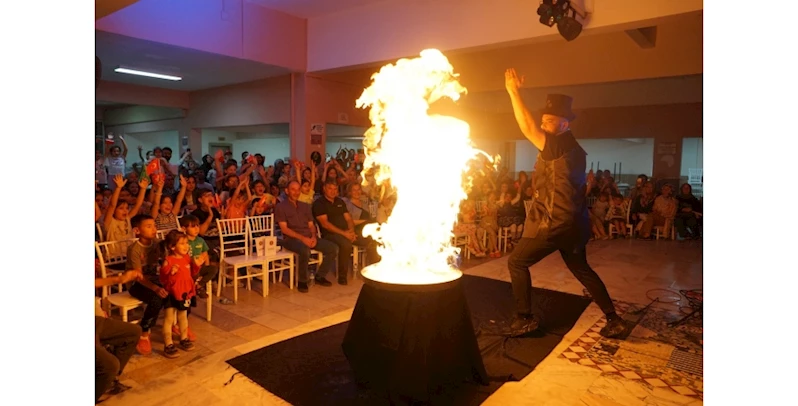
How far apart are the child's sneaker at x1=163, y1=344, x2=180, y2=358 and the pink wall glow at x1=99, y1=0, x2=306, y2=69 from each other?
486cm

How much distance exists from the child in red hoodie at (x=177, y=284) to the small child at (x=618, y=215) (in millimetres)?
8959

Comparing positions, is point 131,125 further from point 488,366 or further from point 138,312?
point 488,366

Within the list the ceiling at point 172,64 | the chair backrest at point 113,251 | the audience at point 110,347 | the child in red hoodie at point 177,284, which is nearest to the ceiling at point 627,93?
the ceiling at point 172,64

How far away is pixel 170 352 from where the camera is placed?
150 inches

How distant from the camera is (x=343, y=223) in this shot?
6.62 m

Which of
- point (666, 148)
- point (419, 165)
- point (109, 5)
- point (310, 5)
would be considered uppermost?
point (310, 5)

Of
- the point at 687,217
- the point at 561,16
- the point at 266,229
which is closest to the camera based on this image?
the point at 561,16

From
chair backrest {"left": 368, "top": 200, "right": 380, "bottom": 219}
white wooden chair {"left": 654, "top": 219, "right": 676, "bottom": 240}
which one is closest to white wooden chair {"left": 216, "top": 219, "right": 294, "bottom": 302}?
chair backrest {"left": 368, "top": 200, "right": 380, "bottom": 219}

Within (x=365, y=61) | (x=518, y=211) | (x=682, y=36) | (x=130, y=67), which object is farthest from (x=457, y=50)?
(x=130, y=67)

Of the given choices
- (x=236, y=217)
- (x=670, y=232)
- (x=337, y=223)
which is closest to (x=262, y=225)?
(x=236, y=217)

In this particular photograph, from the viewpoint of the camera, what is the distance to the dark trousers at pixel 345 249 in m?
6.26

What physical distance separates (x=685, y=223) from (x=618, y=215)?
1.30 metres

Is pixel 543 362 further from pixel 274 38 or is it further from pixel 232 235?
pixel 274 38

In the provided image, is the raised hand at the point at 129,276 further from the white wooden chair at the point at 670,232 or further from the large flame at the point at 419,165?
the white wooden chair at the point at 670,232
